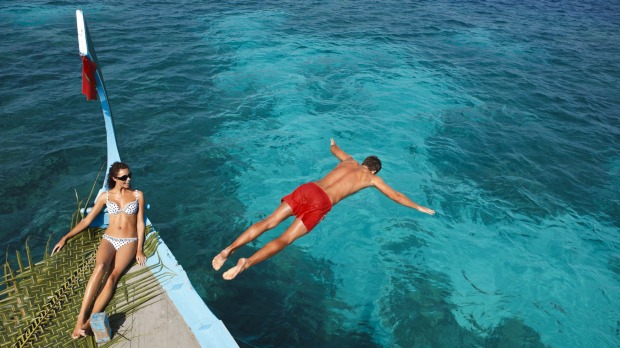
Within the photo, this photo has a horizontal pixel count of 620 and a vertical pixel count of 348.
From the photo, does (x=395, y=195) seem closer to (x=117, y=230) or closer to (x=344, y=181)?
(x=344, y=181)

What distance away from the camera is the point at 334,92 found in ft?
59.2

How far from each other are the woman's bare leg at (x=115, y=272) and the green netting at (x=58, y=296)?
0.44ft

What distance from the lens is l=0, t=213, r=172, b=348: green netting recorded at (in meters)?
5.98

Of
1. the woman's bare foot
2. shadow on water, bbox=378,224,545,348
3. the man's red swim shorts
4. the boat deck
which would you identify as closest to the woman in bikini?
the woman's bare foot

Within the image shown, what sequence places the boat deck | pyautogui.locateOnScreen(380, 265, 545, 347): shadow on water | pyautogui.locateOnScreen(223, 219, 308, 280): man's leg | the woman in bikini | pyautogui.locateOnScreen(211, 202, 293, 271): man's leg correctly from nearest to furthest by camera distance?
the boat deck < pyautogui.locateOnScreen(223, 219, 308, 280): man's leg < pyautogui.locateOnScreen(211, 202, 293, 271): man's leg < the woman in bikini < pyautogui.locateOnScreen(380, 265, 545, 347): shadow on water

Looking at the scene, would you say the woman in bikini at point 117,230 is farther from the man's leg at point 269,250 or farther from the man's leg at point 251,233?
the man's leg at point 269,250

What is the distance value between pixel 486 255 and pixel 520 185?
3739 mm

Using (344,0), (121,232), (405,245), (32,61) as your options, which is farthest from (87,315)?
(344,0)

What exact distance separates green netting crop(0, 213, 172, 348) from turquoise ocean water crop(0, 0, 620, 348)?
265cm

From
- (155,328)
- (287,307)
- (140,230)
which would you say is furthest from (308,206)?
(155,328)

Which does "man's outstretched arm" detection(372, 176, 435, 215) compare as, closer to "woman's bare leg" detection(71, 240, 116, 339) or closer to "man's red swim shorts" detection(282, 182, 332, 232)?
"man's red swim shorts" detection(282, 182, 332, 232)

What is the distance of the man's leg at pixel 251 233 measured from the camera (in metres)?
6.59

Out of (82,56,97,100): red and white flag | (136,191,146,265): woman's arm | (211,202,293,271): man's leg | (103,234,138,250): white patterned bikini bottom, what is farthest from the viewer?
(82,56,97,100): red and white flag

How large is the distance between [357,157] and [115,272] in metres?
9.32
